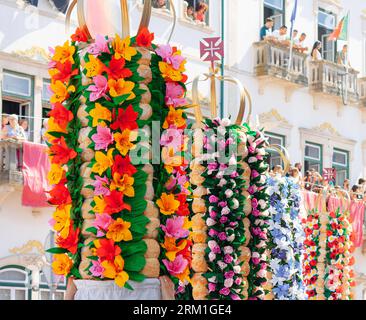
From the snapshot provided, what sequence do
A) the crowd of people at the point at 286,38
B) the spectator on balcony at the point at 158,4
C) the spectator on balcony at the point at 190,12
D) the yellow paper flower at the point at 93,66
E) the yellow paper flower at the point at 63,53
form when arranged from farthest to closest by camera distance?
the crowd of people at the point at 286,38 < the spectator on balcony at the point at 190,12 < the spectator on balcony at the point at 158,4 < the yellow paper flower at the point at 63,53 < the yellow paper flower at the point at 93,66

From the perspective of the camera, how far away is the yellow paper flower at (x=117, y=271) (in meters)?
7.41

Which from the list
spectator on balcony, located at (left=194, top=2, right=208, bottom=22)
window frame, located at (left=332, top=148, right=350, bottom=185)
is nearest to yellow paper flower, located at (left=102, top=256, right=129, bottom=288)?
spectator on balcony, located at (left=194, top=2, right=208, bottom=22)

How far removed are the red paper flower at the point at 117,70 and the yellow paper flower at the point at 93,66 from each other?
0.19 ft

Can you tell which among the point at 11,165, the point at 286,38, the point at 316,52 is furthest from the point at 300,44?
the point at 11,165

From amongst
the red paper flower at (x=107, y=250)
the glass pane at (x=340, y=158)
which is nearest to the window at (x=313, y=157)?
the glass pane at (x=340, y=158)

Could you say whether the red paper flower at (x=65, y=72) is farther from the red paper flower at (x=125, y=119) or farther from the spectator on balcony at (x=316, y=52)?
the spectator on balcony at (x=316, y=52)

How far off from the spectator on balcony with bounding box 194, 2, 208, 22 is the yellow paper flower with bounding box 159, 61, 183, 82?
15.4 meters

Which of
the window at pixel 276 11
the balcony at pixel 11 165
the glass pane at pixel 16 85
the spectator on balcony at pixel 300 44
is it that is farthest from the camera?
the window at pixel 276 11

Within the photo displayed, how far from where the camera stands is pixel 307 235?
59.2 ft

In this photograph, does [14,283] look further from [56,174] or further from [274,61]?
[56,174]

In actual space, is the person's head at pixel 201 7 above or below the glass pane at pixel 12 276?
above

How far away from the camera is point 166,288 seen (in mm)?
7625
